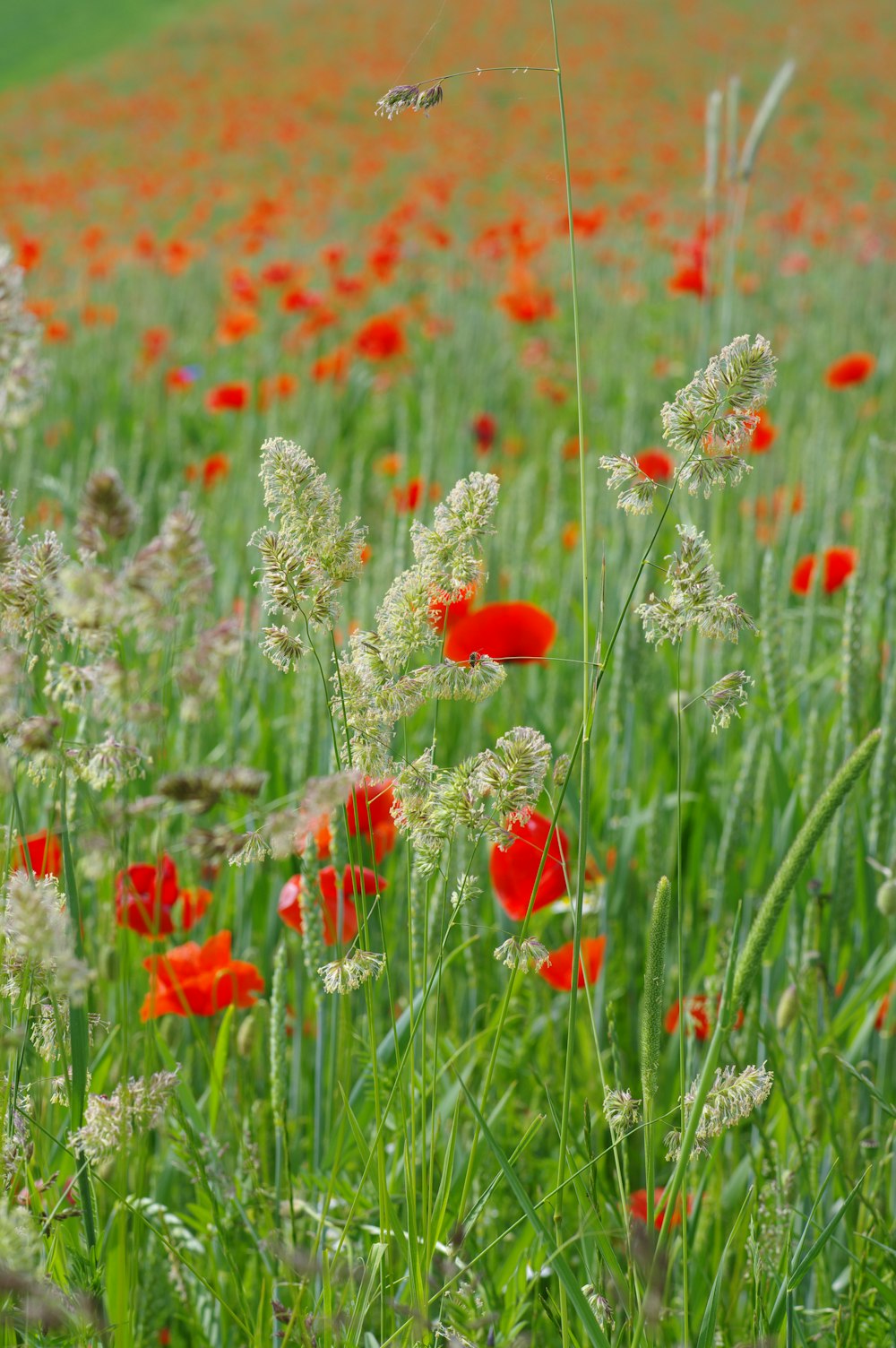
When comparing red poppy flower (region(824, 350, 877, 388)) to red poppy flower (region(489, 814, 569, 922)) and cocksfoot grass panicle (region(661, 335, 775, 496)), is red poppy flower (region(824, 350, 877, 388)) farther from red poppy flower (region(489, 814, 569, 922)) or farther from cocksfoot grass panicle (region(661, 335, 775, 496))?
cocksfoot grass panicle (region(661, 335, 775, 496))

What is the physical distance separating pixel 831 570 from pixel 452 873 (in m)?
0.79

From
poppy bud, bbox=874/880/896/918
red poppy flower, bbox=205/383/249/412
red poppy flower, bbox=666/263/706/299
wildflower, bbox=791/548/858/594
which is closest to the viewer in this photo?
poppy bud, bbox=874/880/896/918

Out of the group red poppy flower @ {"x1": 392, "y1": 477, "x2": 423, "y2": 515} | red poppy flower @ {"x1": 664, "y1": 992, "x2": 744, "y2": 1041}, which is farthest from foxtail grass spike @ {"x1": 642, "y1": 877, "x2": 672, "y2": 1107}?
red poppy flower @ {"x1": 392, "y1": 477, "x2": 423, "y2": 515}

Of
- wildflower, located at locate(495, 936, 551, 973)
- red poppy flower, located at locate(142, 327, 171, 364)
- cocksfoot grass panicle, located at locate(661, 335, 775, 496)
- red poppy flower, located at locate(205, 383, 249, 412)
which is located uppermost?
red poppy flower, located at locate(142, 327, 171, 364)

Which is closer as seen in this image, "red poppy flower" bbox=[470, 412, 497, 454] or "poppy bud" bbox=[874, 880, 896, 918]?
"poppy bud" bbox=[874, 880, 896, 918]

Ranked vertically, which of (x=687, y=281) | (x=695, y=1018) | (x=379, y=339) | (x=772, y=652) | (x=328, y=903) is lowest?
(x=695, y=1018)

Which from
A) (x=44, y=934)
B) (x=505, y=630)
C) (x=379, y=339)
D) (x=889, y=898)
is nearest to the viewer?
(x=44, y=934)

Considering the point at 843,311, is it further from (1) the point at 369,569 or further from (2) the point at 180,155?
(2) the point at 180,155

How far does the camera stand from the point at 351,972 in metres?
0.50

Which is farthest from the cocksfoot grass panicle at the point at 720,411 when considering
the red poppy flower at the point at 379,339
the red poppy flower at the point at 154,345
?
the red poppy flower at the point at 154,345

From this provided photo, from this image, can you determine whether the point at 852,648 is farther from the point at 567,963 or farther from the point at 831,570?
the point at 831,570

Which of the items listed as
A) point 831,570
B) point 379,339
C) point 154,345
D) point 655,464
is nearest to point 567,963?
point 831,570

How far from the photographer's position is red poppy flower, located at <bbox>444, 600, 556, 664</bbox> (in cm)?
97

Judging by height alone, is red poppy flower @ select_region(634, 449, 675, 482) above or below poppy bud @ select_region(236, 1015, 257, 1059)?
above
